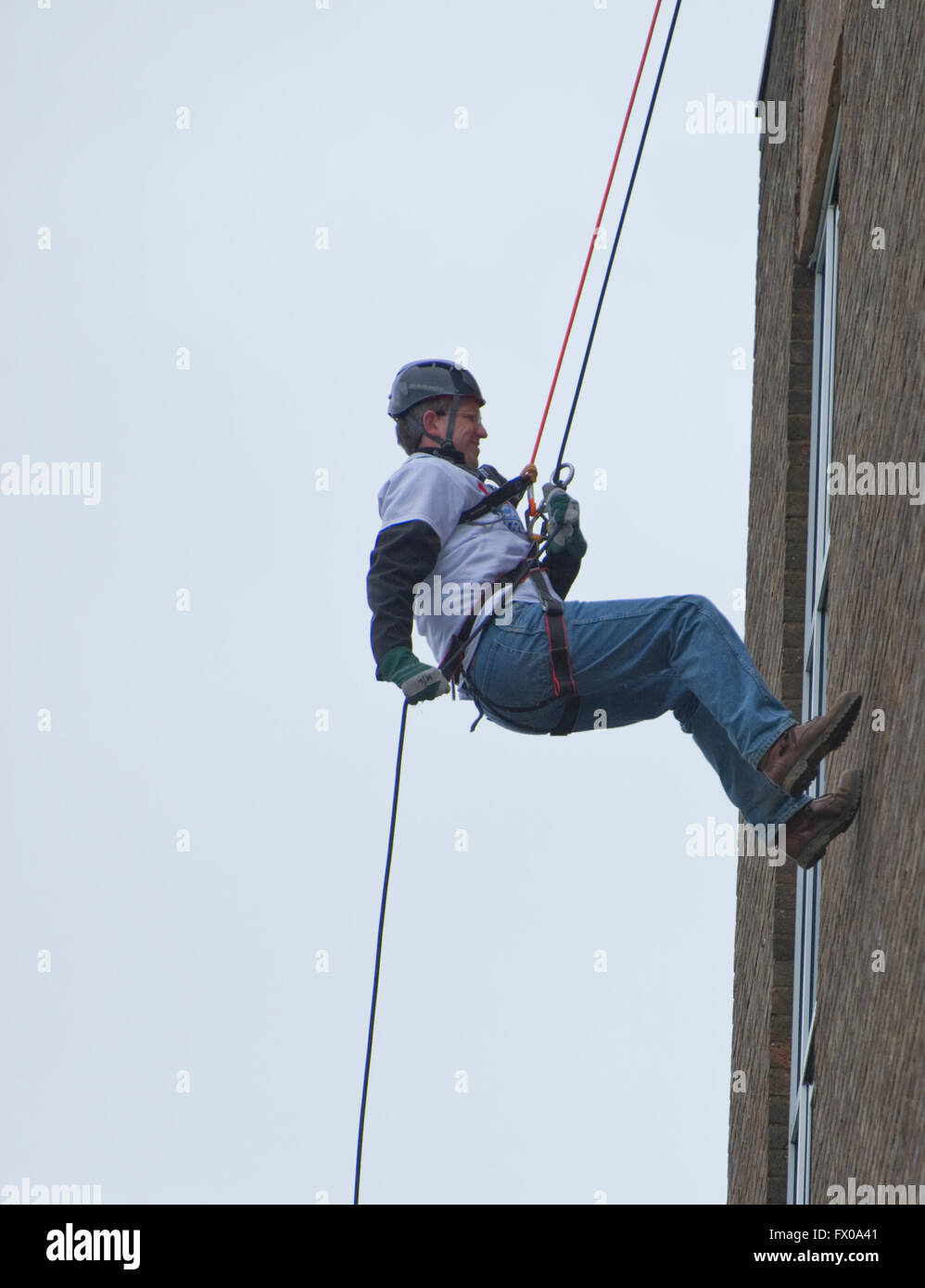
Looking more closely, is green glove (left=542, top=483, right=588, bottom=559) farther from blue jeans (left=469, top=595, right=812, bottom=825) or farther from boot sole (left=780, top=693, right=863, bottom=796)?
boot sole (left=780, top=693, right=863, bottom=796)

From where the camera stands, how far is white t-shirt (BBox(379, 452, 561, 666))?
894 cm

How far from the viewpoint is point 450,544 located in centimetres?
909

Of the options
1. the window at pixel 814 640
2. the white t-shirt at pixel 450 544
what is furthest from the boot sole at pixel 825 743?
the window at pixel 814 640

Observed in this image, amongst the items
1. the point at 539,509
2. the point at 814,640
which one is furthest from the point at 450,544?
the point at 814,640

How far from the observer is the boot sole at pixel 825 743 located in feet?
25.8

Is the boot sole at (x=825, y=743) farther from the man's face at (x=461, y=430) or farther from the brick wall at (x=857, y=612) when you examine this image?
the man's face at (x=461, y=430)

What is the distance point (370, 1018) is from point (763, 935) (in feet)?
9.71

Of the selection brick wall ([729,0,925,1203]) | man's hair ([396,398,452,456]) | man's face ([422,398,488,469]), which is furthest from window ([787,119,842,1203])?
man's hair ([396,398,452,456])

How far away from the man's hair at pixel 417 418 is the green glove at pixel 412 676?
1.06m

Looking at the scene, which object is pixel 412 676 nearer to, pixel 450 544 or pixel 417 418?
pixel 450 544

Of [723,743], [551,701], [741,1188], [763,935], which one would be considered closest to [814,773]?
[723,743]

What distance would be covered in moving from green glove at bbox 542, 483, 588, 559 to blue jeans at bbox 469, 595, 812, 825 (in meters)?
0.27
